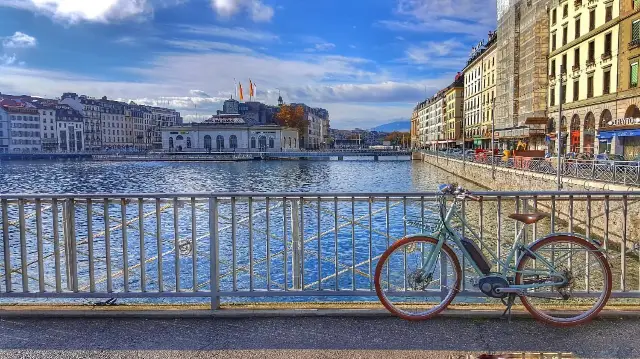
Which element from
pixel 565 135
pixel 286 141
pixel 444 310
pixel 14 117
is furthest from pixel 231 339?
pixel 14 117

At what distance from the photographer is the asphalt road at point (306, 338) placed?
394 centimetres

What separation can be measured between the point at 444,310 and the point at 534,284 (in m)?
0.83

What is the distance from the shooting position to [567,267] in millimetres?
4680

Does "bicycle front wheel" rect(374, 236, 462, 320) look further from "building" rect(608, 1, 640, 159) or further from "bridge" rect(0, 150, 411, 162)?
"bridge" rect(0, 150, 411, 162)

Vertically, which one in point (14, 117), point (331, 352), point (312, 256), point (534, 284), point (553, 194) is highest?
point (14, 117)

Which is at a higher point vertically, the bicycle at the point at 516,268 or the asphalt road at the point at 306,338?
the bicycle at the point at 516,268

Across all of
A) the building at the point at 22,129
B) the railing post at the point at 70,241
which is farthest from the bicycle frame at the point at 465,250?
the building at the point at 22,129

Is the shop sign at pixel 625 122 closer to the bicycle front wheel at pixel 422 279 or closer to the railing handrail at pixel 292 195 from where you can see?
the railing handrail at pixel 292 195

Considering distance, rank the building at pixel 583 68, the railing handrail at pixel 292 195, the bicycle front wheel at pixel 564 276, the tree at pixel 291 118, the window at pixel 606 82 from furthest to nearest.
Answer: the tree at pixel 291 118 < the window at pixel 606 82 < the building at pixel 583 68 < the railing handrail at pixel 292 195 < the bicycle front wheel at pixel 564 276

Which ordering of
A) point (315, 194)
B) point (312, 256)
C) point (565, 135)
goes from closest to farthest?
point (315, 194), point (312, 256), point (565, 135)

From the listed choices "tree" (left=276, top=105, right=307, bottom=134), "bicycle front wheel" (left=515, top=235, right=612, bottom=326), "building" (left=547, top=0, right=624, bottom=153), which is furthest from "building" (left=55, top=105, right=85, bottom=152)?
"bicycle front wheel" (left=515, top=235, right=612, bottom=326)

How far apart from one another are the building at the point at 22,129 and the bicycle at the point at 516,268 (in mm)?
160531

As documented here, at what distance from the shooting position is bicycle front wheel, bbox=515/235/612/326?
4.47 m

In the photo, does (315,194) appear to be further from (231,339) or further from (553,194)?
(553,194)
